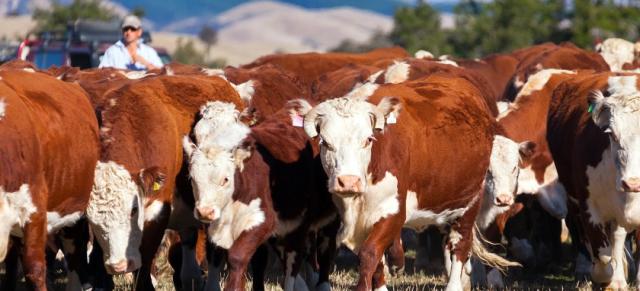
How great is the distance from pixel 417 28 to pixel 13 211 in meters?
44.7

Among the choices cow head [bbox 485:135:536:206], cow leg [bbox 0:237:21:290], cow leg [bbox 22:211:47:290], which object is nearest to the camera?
cow leg [bbox 22:211:47:290]

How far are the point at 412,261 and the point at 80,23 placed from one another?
1282 centimetres

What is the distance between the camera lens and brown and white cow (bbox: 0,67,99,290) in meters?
7.41

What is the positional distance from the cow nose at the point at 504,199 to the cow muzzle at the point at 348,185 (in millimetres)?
2579

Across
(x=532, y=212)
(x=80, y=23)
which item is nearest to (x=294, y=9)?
(x=80, y=23)

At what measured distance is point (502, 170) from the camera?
10.4 m

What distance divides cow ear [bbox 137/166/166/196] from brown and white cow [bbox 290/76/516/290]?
3.17 ft

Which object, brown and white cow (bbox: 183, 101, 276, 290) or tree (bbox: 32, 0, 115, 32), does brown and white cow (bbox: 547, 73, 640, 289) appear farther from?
tree (bbox: 32, 0, 115, 32)

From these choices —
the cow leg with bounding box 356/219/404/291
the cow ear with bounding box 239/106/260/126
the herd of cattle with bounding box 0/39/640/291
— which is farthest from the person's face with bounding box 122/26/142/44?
the cow leg with bounding box 356/219/404/291

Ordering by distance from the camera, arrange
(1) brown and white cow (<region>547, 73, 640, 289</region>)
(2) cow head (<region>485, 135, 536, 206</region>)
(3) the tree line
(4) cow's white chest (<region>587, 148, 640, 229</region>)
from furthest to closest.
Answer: (3) the tree line
(2) cow head (<region>485, 135, 536, 206</region>)
(4) cow's white chest (<region>587, 148, 640, 229</region>)
(1) brown and white cow (<region>547, 73, 640, 289</region>)

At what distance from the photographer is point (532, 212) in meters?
12.9

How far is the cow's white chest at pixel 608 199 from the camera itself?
8953 millimetres

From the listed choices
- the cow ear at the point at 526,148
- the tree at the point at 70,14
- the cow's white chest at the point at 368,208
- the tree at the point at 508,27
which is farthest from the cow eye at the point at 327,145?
the tree at the point at 70,14

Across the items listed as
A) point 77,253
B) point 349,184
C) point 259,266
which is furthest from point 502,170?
point 77,253
